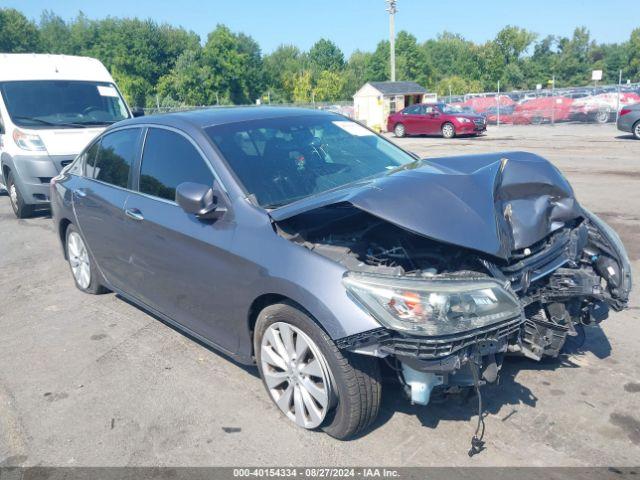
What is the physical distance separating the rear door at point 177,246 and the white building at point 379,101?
29771 millimetres

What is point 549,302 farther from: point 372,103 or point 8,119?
point 372,103

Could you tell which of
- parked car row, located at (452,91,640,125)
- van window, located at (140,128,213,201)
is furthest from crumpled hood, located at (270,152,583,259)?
parked car row, located at (452,91,640,125)

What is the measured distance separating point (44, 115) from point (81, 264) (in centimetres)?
495

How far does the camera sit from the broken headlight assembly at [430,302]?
265 cm

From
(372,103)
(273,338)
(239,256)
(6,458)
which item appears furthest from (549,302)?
(372,103)

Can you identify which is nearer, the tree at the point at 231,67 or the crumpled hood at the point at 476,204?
the crumpled hood at the point at 476,204

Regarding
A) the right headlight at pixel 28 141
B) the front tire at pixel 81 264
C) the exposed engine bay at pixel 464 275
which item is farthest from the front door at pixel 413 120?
the exposed engine bay at pixel 464 275

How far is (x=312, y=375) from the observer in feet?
10.1

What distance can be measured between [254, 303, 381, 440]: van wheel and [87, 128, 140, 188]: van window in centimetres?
206

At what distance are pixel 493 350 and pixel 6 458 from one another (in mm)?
2690

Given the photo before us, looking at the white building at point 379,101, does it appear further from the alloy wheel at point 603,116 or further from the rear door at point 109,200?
the rear door at point 109,200

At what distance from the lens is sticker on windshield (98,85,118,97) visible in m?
10.2

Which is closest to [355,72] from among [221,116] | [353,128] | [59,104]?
[59,104]

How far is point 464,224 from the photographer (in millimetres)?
2875
